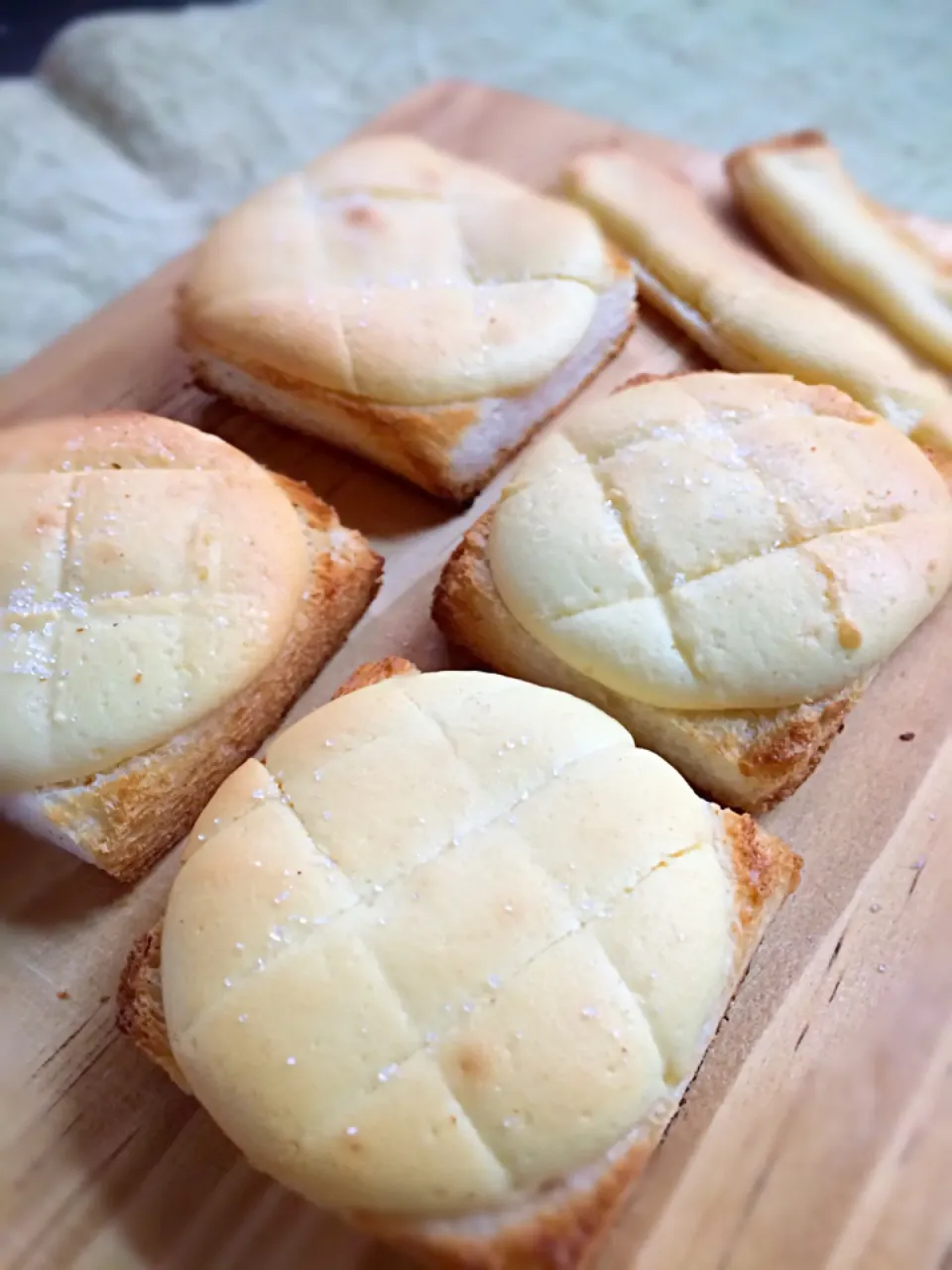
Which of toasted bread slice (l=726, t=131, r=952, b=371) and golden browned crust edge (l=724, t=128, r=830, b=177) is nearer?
toasted bread slice (l=726, t=131, r=952, b=371)

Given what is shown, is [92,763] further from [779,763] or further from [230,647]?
[779,763]

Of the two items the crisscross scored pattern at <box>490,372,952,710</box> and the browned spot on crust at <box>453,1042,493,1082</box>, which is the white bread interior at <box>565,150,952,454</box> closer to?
the crisscross scored pattern at <box>490,372,952,710</box>

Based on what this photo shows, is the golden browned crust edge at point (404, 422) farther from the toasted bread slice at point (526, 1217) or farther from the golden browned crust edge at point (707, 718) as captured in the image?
the toasted bread slice at point (526, 1217)

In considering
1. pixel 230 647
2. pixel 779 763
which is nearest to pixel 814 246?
pixel 779 763

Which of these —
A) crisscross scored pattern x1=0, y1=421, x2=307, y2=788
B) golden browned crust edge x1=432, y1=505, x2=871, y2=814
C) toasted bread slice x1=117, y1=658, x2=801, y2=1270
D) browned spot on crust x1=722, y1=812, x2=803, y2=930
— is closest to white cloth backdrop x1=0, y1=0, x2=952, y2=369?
crisscross scored pattern x1=0, y1=421, x2=307, y2=788

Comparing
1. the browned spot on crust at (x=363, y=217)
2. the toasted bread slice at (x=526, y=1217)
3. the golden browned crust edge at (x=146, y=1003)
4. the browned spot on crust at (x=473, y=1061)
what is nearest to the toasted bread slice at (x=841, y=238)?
the browned spot on crust at (x=363, y=217)

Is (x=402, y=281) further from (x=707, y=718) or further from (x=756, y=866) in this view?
(x=756, y=866)

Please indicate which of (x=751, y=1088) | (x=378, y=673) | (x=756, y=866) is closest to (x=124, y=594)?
(x=378, y=673)
